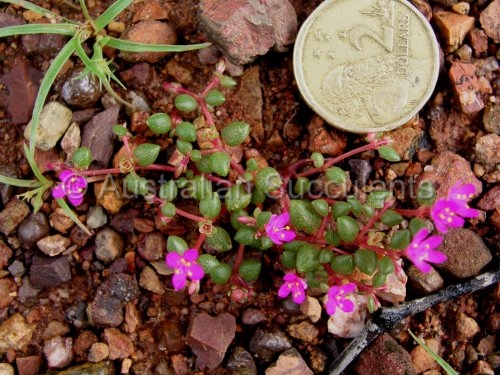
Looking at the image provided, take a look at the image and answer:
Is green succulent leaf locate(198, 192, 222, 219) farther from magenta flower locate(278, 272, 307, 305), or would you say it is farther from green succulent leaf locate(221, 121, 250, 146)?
magenta flower locate(278, 272, 307, 305)

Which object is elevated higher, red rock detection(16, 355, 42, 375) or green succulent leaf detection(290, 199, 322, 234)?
green succulent leaf detection(290, 199, 322, 234)

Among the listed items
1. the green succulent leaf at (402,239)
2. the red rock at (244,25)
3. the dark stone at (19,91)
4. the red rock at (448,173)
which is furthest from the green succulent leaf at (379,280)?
the dark stone at (19,91)

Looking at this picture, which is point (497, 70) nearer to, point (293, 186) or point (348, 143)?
point (348, 143)

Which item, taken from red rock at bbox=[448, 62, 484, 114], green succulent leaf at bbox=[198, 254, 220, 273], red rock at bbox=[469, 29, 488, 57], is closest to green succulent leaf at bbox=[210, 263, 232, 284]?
green succulent leaf at bbox=[198, 254, 220, 273]

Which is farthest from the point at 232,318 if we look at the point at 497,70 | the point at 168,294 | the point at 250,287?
the point at 497,70

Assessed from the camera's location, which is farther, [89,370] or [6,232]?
[6,232]

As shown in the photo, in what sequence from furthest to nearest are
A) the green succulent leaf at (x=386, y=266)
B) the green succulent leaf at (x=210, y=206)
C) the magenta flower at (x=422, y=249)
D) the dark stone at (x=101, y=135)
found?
the dark stone at (x=101, y=135) < the green succulent leaf at (x=210, y=206) < the green succulent leaf at (x=386, y=266) < the magenta flower at (x=422, y=249)

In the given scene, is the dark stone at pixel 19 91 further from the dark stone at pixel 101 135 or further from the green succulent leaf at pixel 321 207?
the green succulent leaf at pixel 321 207
